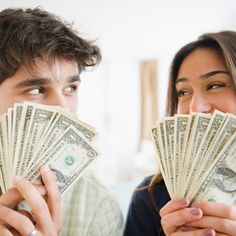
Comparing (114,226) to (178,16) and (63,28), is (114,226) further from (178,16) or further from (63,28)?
(178,16)

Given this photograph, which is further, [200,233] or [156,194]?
[156,194]

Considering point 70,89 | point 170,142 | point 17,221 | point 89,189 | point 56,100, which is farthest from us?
point 89,189

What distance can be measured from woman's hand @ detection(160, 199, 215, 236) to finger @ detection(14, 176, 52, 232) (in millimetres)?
360

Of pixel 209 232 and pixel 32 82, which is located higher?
pixel 32 82

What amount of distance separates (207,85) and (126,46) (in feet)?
11.2

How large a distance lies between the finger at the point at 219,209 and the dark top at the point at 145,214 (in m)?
0.52

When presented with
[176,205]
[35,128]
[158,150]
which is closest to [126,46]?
[158,150]

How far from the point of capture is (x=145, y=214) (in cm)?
145

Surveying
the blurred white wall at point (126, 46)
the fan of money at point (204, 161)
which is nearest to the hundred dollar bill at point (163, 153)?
the fan of money at point (204, 161)

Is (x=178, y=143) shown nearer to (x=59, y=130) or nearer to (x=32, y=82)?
(x=59, y=130)

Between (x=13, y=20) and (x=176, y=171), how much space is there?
0.88 meters

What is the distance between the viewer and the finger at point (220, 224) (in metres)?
0.90

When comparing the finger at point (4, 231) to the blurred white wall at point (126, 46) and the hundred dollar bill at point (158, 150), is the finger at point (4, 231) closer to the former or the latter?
the hundred dollar bill at point (158, 150)

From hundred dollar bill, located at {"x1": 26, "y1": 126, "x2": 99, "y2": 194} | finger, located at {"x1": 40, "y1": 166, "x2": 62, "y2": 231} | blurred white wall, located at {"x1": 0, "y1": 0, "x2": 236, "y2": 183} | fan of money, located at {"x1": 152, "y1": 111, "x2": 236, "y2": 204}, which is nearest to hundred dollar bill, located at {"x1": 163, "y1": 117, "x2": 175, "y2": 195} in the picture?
fan of money, located at {"x1": 152, "y1": 111, "x2": 236, "y2": 204}
